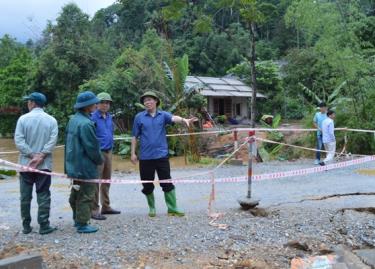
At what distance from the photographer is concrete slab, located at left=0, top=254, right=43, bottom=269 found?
4082 millimetres

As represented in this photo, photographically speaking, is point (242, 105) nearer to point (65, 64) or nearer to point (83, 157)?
point (65, 64)

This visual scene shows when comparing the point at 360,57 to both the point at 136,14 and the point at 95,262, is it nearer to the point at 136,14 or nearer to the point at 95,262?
the point at 95,262

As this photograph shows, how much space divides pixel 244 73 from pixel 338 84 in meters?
18.6

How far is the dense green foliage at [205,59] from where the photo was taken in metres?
16.0

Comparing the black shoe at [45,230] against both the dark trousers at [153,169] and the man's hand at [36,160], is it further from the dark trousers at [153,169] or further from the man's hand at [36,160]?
the dark trousers at [153,169]

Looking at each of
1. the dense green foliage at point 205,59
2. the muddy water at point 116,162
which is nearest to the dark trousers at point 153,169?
the dense green foliage at point 205,59

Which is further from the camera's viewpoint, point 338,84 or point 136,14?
point 136,14

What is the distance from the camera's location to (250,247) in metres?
5.21

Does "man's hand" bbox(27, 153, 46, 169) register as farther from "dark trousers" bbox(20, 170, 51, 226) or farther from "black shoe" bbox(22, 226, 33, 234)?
"black shoe" bbox(22, 226, 33, 234)

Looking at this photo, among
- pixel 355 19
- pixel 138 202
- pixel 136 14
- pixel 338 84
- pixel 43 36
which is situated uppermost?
pixel 136 14

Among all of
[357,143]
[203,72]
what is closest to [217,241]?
[357,143]

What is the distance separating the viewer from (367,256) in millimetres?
5070

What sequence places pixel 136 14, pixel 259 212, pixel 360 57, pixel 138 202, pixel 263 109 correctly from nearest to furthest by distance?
pixel 259 212 → pixel 138 202 → pixel 360 57 → pixel 263 109 → pixel 136 14

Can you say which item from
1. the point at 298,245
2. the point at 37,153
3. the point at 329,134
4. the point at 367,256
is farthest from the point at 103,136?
the point at 329,134
